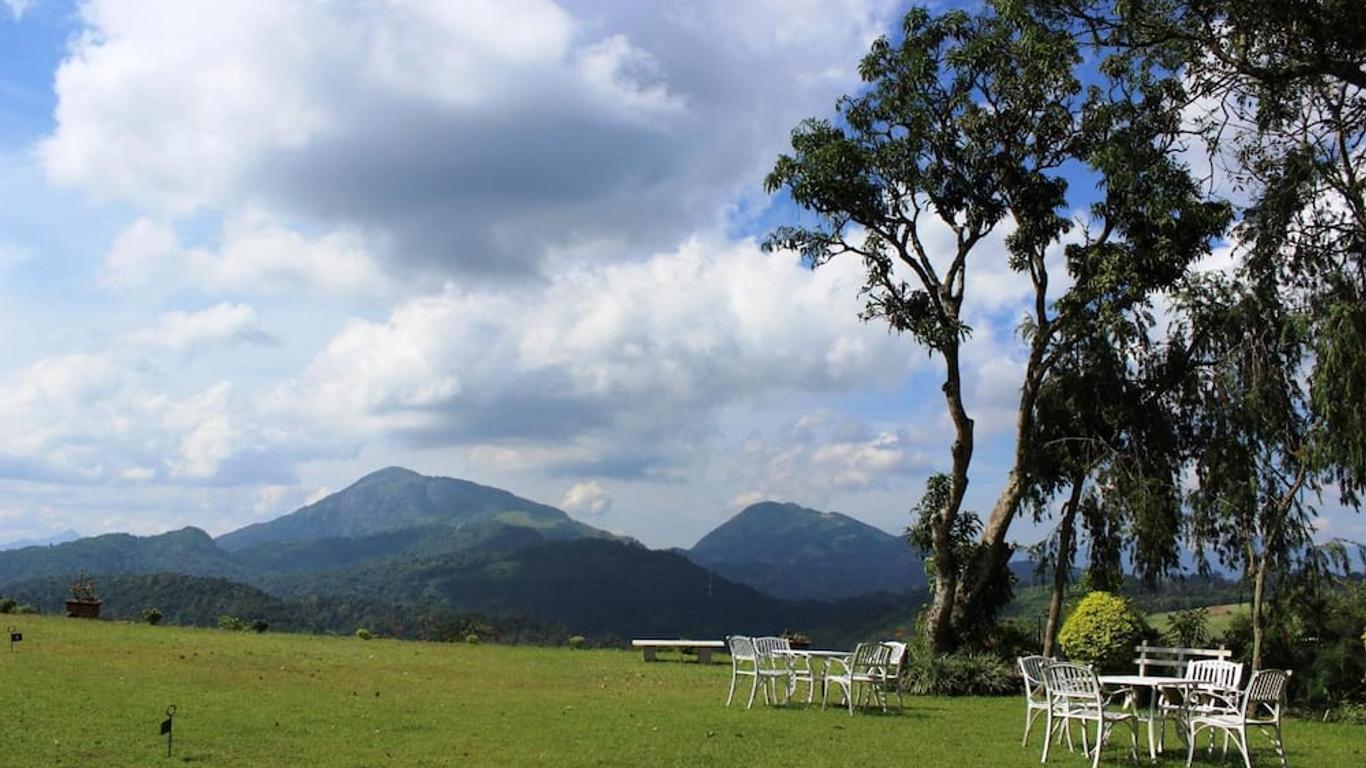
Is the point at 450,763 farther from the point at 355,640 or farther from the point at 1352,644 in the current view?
the point at 355,640

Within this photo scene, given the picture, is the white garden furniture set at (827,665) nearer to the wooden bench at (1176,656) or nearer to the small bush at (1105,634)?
the wooden bench at (1176,656)

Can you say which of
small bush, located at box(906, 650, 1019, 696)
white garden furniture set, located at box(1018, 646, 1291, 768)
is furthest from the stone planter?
white garden furniture set, located at box(1018, 646, 1291, 768)

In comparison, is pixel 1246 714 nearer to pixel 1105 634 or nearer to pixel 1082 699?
pixel 1082 699

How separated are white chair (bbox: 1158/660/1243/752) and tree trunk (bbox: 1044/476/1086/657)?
22.5 ft

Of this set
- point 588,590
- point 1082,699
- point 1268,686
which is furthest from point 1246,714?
point 588,590

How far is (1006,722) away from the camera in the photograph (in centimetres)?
1465

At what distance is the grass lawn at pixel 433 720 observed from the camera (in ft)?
34.4

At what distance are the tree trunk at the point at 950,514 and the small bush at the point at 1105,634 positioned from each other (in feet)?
7.27

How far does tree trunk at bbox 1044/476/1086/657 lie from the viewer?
69.2 ft

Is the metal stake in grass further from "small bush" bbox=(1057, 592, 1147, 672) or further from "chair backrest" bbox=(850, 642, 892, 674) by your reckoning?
"small bush" bbox=(1057, 592, 1147, 672)

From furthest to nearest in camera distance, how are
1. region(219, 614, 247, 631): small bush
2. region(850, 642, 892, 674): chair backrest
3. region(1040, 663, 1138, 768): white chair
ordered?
region(219, 614, 247, 631): small bush < region(850, 642, 892, 674): chair backrest < region(1040, 663, 1138, 768): white chair

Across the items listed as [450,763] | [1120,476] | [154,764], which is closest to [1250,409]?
[1120,476]

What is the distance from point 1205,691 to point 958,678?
7301mm

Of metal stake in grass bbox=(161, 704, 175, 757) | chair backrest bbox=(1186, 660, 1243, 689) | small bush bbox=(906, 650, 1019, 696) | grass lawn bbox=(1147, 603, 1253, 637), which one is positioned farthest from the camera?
grass lawn bbox=(1147, 603, 1253, 637)
